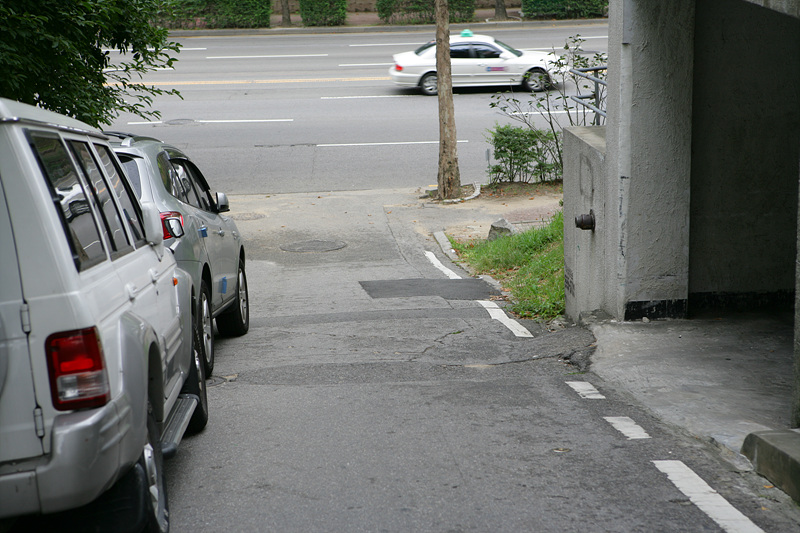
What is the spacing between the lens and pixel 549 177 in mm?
18203

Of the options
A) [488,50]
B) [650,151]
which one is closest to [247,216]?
[650,151]

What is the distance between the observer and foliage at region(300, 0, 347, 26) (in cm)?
3781

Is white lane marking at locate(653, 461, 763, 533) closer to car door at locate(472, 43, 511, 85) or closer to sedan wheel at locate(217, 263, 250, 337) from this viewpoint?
sedan wheel at locate(217, 263, 250, 337)

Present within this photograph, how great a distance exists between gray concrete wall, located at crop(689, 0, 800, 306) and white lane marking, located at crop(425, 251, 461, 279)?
4.94 m

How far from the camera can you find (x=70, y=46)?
283 inches

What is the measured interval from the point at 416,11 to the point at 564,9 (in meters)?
6.59

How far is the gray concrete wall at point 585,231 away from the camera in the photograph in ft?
25.5

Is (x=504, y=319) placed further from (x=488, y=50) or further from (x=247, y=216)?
(x=488, y=50)

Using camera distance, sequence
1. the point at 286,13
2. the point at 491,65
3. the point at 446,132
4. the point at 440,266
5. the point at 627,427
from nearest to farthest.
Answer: the point at 627,427
the point at 440,266
the point at 446,132
the point at 491,65
the point at 286,13

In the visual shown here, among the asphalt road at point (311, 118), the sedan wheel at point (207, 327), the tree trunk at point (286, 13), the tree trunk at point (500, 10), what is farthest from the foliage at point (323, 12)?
the sedan wheel at point (207, 327)

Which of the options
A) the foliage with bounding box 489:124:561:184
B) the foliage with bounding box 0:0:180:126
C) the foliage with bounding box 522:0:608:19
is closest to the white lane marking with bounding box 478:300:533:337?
the foliage with bounding box 0:0:180:126

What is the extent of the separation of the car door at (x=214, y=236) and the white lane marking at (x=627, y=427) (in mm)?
3493

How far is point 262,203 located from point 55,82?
32.0 feet

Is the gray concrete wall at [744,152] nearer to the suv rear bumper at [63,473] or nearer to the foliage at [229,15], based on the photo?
the suv rear bumper at [63,473]
